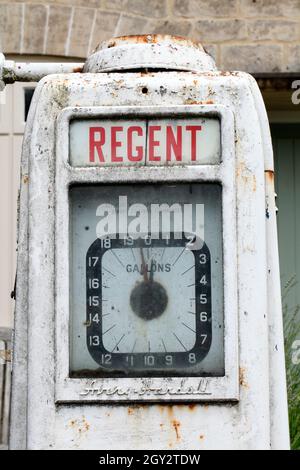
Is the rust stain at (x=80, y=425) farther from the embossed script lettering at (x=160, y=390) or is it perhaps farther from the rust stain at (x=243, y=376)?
Result: the rust stain at (x=243, y=376)

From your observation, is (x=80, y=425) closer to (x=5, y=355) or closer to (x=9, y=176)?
(x=5, y=355)

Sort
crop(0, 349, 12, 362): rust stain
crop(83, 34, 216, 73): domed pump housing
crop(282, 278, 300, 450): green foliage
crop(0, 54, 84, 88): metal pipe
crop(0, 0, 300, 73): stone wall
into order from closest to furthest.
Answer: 1. crop(83, 34, 216, 73): domed pump housing
2. crop(0, 54, 84, 88): metal pipe
3. crop(0, 349, 12, 362): rust stain
4. crop(282, 278, 300, 450): green foliage
5. crop(0, 0, 300, 73): stone wall

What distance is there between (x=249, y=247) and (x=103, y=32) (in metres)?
4.41

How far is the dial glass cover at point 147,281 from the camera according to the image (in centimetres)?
339

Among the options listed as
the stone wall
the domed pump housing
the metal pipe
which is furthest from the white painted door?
the domed pump housing

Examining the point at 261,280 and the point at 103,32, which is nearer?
the point at 261,280

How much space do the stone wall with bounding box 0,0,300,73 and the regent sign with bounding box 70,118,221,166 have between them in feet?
13.7

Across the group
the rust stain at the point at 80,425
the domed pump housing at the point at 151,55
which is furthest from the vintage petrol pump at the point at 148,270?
the domed pump housing at the point at 151,55

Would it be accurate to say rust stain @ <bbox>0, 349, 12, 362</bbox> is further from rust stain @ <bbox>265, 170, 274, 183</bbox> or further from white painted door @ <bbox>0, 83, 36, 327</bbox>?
white painted door @ <bbox>0, 83, 36, 327</bbox>

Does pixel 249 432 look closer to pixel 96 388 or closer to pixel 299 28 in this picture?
pixel 96 388

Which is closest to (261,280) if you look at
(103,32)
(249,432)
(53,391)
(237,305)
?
(237,305)

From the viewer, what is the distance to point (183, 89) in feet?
11.2

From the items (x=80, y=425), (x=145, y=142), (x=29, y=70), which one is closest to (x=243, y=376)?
(x=80, y=425)

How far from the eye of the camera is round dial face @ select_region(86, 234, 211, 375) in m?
3.39
